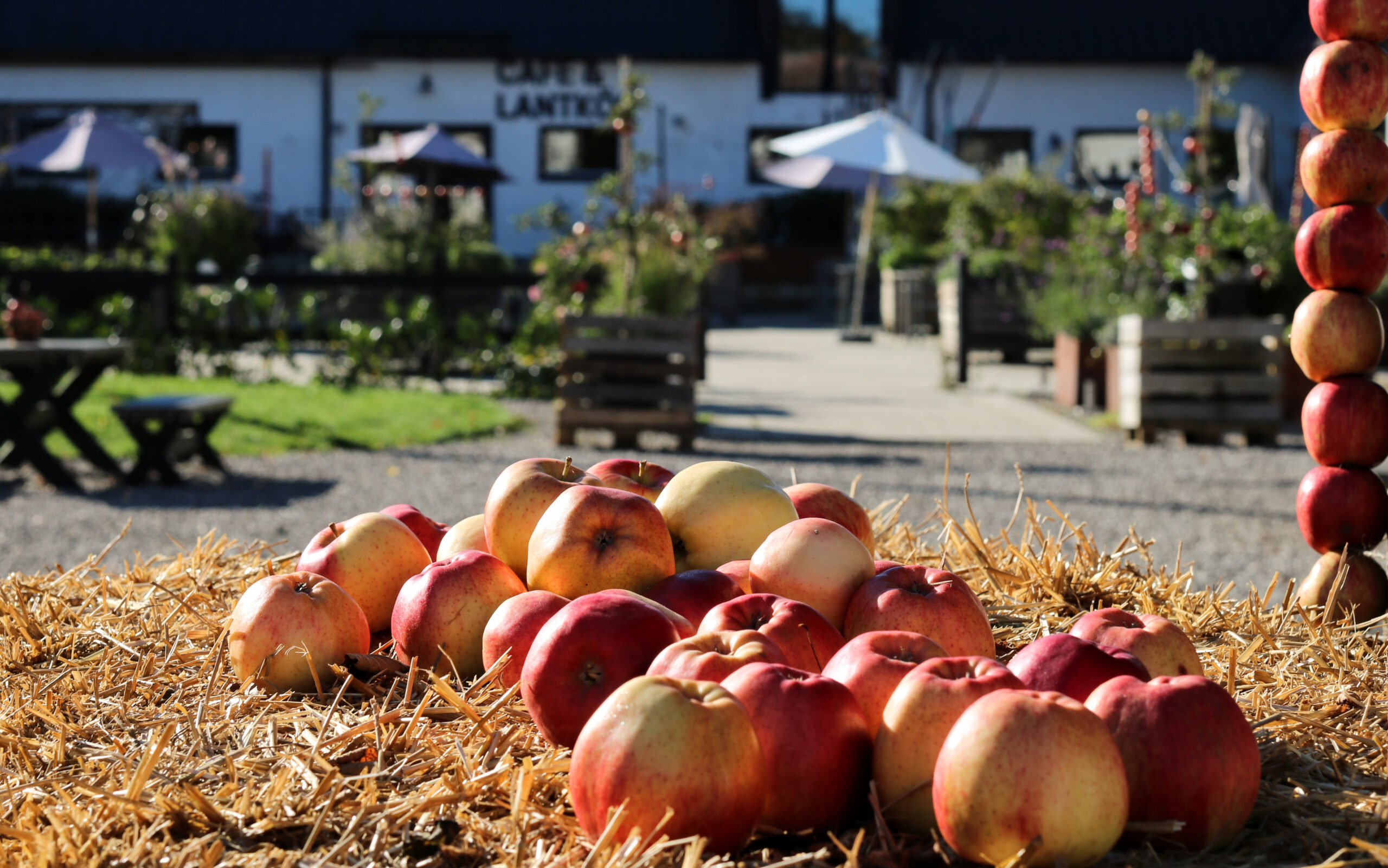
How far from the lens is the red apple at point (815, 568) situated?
1804 millimetres

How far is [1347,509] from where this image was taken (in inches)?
89.1

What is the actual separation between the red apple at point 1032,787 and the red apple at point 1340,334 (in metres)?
1.26

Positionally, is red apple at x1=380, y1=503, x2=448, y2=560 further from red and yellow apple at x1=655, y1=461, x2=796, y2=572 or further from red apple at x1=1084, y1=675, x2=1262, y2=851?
red apple at x1=1084, y1=675, x2=1262, y2=851

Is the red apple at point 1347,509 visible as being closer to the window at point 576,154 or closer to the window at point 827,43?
the window at point 576,154

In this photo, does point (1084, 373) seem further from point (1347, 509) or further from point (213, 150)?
point (213, 150)

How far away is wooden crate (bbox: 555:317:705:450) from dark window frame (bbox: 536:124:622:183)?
17296mm

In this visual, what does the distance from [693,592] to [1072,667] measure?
0.53 meters

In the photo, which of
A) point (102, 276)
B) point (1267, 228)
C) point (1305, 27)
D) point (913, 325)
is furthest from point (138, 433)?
point (1305, 27)

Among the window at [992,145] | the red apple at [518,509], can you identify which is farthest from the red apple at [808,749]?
the window at [992,145]

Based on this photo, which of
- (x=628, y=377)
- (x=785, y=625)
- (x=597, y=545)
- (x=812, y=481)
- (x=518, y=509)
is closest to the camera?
(x=785, y=625)

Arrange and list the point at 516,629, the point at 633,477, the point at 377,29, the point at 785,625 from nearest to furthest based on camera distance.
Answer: the point at 785,625 → the point at 516,629 → the point at 633,477 → the point at 377,29

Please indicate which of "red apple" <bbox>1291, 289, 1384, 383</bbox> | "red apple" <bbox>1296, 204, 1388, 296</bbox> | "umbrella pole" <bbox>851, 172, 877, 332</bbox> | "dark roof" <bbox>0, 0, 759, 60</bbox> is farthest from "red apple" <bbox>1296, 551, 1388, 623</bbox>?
"dark roof" <bbox>0, 0, 759, 60</bbox>

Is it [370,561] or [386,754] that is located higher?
[370,561]

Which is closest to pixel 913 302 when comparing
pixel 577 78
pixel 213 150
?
pixel 577 78
